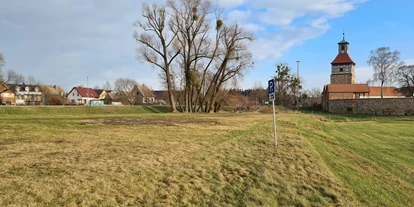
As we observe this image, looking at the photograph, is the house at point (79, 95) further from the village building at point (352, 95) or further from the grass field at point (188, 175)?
the grass field at point (188, 175)

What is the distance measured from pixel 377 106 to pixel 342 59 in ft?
108

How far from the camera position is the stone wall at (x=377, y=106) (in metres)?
48.0

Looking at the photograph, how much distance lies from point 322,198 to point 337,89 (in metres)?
70.7

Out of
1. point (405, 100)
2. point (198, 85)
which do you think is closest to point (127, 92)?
point (198, 85)

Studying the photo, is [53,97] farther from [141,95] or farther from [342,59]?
[342,59]

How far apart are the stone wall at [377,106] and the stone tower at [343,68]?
23.5m

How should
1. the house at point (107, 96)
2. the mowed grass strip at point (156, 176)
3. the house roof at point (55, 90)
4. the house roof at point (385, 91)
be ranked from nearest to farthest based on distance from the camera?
1. the mowed grass strip at point (156, 176)
2. the house roof at point (385, 91)
3. the house at point (107, 96)
4. the house roof at point (55, 90)

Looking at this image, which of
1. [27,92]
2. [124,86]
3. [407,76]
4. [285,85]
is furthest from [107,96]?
[407,76]

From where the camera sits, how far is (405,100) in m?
48.0

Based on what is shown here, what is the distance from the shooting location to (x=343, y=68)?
79938 mm

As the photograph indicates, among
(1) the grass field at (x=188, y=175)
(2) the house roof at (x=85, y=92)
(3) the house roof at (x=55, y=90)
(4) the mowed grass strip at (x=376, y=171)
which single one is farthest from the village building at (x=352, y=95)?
(3) the house roof at (x=55, y=90)

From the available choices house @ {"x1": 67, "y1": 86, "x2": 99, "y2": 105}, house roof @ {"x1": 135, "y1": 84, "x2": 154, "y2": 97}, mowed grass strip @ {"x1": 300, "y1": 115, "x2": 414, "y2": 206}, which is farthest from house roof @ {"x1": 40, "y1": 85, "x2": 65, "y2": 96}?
mowed grass strip @ {"x1": 300, "y1": 115, "x2": 414, "y2": 206}

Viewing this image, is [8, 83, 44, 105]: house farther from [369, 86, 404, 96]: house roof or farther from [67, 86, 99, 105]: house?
[369, 86, 404, 96]: house roof

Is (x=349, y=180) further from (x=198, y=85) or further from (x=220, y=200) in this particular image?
(x=198, y=85)
